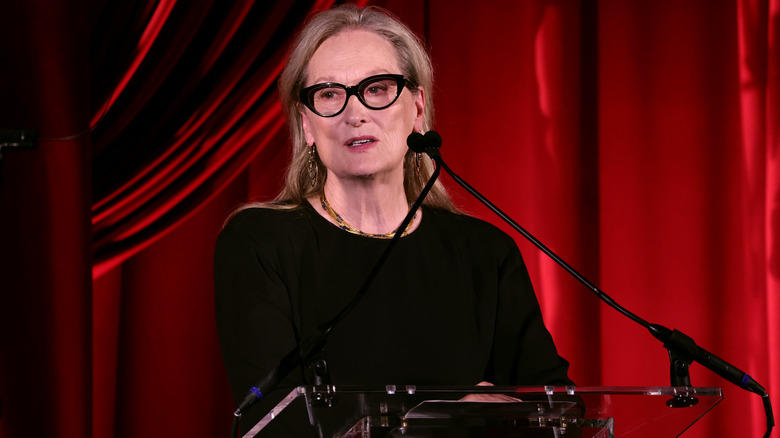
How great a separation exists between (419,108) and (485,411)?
1.08 m

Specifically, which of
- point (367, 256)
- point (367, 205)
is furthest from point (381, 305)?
point (367, 205)

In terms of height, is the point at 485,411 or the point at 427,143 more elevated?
the point at 427,143

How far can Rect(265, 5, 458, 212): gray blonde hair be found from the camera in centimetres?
200

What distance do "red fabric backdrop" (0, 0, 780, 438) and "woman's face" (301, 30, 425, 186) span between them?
58 cm

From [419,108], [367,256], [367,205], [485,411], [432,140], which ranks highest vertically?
[419,108]

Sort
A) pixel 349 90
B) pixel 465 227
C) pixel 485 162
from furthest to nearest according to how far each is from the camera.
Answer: pixel 485 162
pixel 465 227
pixel 349 90

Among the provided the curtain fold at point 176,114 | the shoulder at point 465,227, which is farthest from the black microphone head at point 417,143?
the curtain fold at point 176,114

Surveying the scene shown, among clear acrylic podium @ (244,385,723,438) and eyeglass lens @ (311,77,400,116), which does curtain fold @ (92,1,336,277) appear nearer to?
eyeglass lens @ (311,77,400,116)

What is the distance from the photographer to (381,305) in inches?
73.7

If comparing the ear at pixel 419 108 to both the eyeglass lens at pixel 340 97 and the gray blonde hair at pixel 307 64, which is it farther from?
the eyeglass lens at pixel 340 97

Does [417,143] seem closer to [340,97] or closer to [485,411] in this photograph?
[340,97]

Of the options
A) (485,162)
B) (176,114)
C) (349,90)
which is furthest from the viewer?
(485,162)

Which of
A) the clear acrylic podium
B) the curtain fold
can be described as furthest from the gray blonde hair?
the clear acrylic podium

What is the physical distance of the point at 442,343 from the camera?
1862mm
